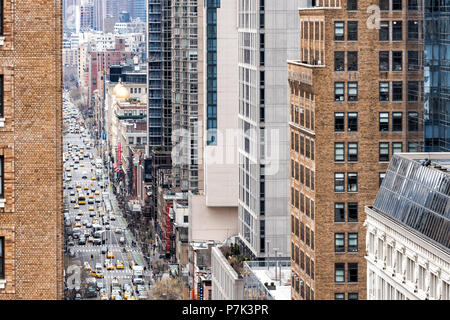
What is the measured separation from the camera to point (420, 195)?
46812 millimetres

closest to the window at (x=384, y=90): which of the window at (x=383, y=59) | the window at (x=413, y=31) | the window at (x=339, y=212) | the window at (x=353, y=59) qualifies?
the window at (x=383, y=59)

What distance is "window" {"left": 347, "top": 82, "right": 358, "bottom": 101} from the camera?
66.9m

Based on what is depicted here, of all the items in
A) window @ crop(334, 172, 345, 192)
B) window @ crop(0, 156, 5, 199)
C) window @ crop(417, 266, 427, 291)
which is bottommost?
window @ crop(417, 266, 427, 291)

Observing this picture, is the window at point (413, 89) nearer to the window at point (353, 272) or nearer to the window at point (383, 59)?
the window at point (383, 59)

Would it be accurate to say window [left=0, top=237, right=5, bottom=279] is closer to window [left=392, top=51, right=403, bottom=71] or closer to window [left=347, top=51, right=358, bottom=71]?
window [left=347, top=51, right=358, bottom=71]

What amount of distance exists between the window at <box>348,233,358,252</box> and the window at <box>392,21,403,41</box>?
39.4 ft

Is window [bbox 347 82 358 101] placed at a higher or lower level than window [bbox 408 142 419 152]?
higher

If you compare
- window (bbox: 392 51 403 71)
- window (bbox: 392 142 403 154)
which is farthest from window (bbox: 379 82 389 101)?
window (bbox: 392 142 403 154)

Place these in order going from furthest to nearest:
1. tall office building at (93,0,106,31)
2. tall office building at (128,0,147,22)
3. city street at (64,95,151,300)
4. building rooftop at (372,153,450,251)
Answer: tall office building at (93,0,106,31) < tall office building at (128,0,147,22) < city street at (64,95,151,300) < building rooftop at (372,153,450,251)

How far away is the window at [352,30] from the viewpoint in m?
66.0

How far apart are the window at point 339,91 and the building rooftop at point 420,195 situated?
12.7m

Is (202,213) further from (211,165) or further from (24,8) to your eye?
(24,8)

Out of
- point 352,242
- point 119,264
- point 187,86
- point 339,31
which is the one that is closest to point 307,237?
point 352,242
